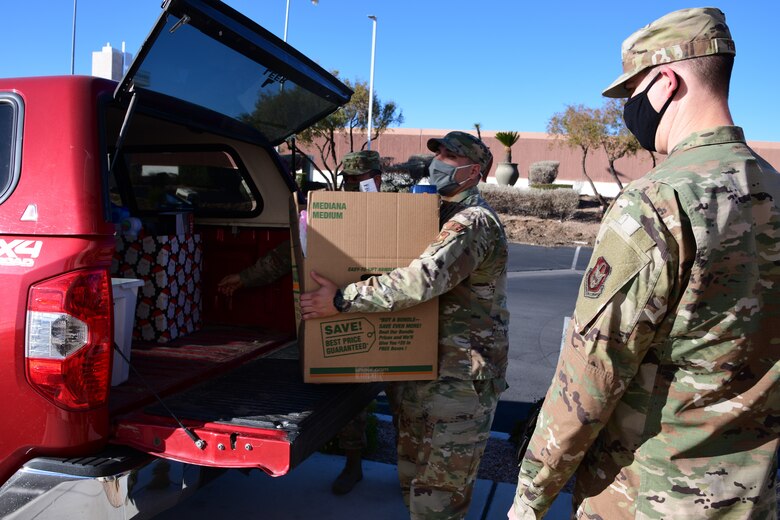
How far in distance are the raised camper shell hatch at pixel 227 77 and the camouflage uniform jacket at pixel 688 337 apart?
167 centimetres

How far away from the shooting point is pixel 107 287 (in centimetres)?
217

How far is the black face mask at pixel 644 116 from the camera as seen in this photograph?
1.68m

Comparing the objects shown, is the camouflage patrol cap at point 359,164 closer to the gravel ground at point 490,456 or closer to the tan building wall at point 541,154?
the gravel ground at point 490,456

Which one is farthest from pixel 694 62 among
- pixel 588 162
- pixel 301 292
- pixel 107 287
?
pixel 588 162

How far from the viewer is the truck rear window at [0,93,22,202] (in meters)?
2.22

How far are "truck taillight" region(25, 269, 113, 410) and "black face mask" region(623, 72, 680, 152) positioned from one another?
174cm

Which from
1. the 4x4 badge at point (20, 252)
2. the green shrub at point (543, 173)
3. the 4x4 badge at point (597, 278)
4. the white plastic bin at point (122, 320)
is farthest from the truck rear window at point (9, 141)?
the green shrub at point (543, 173)

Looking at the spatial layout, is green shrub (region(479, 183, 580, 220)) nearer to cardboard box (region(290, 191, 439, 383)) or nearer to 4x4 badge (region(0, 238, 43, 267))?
cardboard box (region(290, 191, 439, 383))

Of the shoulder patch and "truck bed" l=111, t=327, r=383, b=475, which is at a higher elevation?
the shoulder patch

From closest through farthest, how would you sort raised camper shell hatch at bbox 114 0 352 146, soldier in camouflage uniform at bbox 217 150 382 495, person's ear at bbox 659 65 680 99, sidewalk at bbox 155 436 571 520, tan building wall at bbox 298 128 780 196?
person's ear at bbox 659 65 680 99, raised camper shell hatch at bbox 114 0 352 146, sidewalk at bbox 155 436 571 520, soldier in camouflage uniform at bbox 217 150 382 495, tan building wall at bbox 298 128 780 196

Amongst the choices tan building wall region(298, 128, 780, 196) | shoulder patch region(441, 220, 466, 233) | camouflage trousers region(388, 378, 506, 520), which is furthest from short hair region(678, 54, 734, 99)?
tan building wall region(298, 128, 780, 196)

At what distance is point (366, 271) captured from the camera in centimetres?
255

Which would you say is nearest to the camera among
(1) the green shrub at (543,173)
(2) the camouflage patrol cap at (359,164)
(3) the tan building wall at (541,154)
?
(2) the camouflage patrol cap at (359,164)

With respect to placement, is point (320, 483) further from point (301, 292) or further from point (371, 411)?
point (301, 292)
